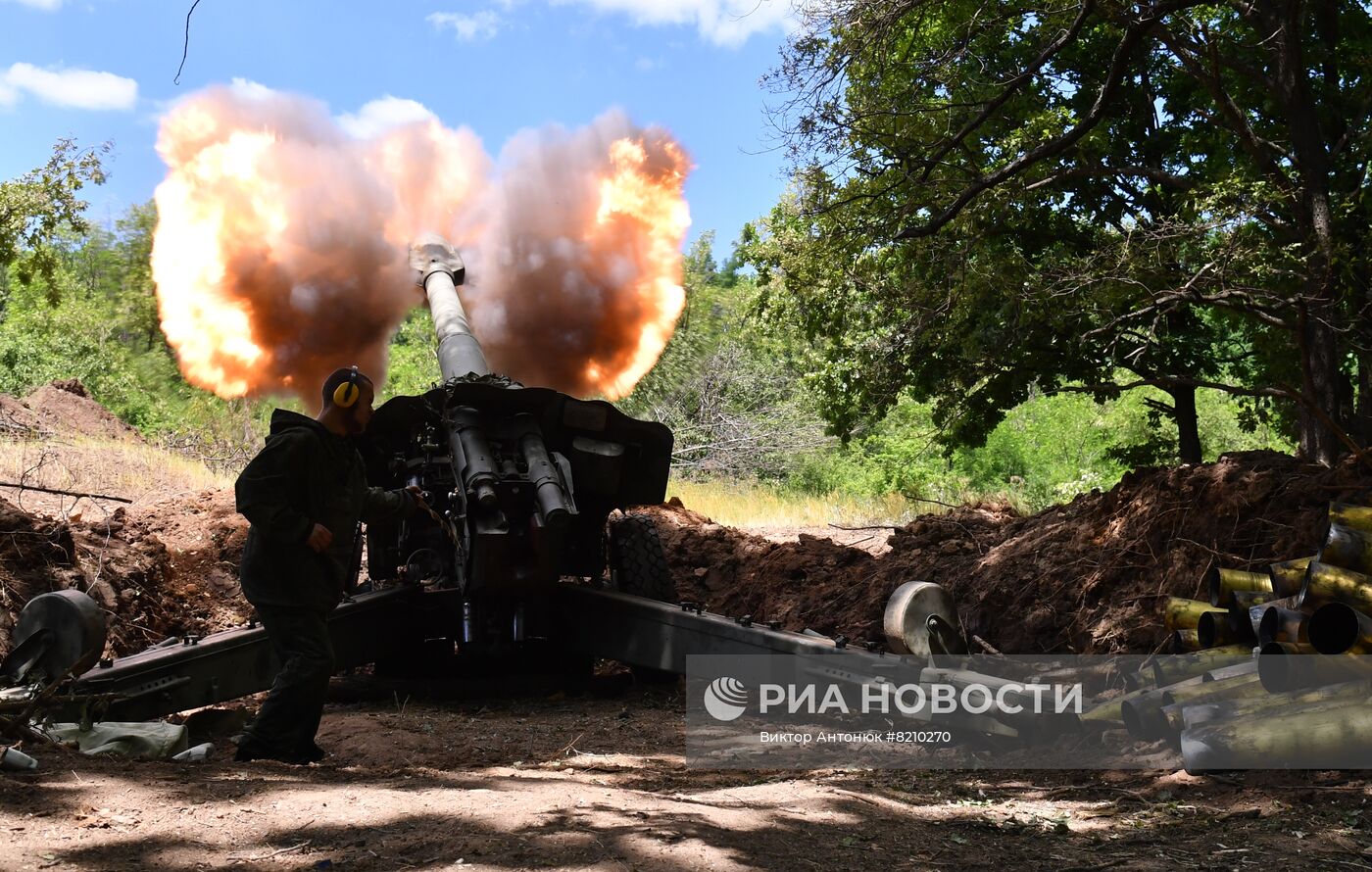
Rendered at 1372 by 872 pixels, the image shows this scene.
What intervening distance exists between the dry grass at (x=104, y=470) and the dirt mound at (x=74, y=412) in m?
4.62

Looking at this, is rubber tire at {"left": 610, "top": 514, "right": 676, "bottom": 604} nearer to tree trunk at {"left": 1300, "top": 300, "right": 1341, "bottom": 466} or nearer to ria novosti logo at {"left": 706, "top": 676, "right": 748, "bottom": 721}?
ria novosti logo at {"left": 706, "top": 676, "right": 748, "bottom": 721}

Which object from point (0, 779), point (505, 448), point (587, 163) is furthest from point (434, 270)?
point (0, 779)

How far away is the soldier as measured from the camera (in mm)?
5785

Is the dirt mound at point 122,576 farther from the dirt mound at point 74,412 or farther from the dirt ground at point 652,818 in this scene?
the dirt mound at point 74,412

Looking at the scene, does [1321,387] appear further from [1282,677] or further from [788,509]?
[788,509]

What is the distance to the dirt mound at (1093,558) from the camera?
7320mm

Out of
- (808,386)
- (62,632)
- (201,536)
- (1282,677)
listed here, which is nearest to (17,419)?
(201,536)

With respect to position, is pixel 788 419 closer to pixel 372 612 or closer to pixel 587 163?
pixel 587 163

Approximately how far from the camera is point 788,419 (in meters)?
26.5

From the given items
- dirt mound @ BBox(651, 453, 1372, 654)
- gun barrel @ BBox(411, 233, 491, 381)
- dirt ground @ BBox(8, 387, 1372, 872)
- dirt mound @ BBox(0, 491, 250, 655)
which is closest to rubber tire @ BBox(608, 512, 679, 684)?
dirt ground @ BBox(8, 387, 1372, 872)

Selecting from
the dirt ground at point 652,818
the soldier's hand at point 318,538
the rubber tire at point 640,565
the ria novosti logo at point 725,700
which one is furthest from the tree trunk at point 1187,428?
the soldier's hand at point 318,538

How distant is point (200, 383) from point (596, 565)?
151 inches

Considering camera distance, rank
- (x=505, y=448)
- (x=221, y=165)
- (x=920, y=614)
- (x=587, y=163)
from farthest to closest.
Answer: (x=587, y=163), (x=221, y=165), (x=505, y=448), (x=920, y=614)

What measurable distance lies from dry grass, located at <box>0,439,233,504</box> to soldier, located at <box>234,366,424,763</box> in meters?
8.40
